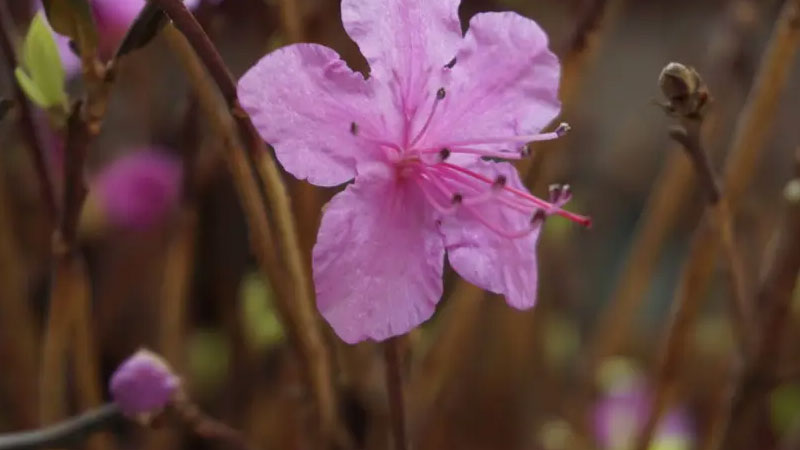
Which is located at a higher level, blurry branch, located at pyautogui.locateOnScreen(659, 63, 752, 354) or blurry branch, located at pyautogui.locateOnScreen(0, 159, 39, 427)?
blurry branch, located at pyautogui.locateOnScreen(659, 63, 752, 354)

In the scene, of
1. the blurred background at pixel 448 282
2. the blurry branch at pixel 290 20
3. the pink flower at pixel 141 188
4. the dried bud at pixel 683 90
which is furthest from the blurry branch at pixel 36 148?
the pink flower at pixel 141 188

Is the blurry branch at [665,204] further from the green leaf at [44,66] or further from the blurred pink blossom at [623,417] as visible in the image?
the green leaf at [44,66]

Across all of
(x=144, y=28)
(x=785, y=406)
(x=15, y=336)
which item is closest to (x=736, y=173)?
(x=144, y=28)

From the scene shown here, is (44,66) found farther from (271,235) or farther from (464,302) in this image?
(464,302)

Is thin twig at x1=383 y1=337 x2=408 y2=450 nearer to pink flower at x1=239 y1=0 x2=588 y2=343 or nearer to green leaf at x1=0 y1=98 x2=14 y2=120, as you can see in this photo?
pink flower at x1=239 y1=0 x2=588 y2=343

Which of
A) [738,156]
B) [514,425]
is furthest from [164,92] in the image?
[738,156]

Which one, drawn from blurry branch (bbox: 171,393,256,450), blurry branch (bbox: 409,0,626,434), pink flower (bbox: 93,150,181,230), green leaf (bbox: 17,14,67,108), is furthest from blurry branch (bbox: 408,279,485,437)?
pink flower (bbox: 93,150,181,230)
